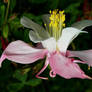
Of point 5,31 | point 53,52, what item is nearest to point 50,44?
point 53,52

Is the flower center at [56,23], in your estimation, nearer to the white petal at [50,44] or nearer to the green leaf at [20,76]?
the white petal at [50,44]

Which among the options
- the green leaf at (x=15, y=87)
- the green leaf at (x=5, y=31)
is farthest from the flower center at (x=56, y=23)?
the green leaf at (x=15, y=87)

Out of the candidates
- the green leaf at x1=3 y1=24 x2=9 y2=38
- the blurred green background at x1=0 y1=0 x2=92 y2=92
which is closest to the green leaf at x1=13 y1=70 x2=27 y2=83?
the blurred green background at x1=0 y1=0 x2=92 y2=92

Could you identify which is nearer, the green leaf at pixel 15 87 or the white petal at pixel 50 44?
the white petal at pixel 50 44

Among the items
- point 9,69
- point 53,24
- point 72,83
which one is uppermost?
point 53,24

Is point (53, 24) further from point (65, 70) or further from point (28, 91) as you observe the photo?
point (28, 91)

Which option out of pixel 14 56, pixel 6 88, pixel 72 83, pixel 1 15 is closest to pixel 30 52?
pixel 14 56

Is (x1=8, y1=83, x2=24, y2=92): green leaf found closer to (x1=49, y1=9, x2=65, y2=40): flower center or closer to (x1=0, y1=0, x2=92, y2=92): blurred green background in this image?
(x1=0, y1=0, x2=92, y2=92): blurred green background

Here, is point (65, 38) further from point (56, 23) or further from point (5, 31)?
point (5, 31)
